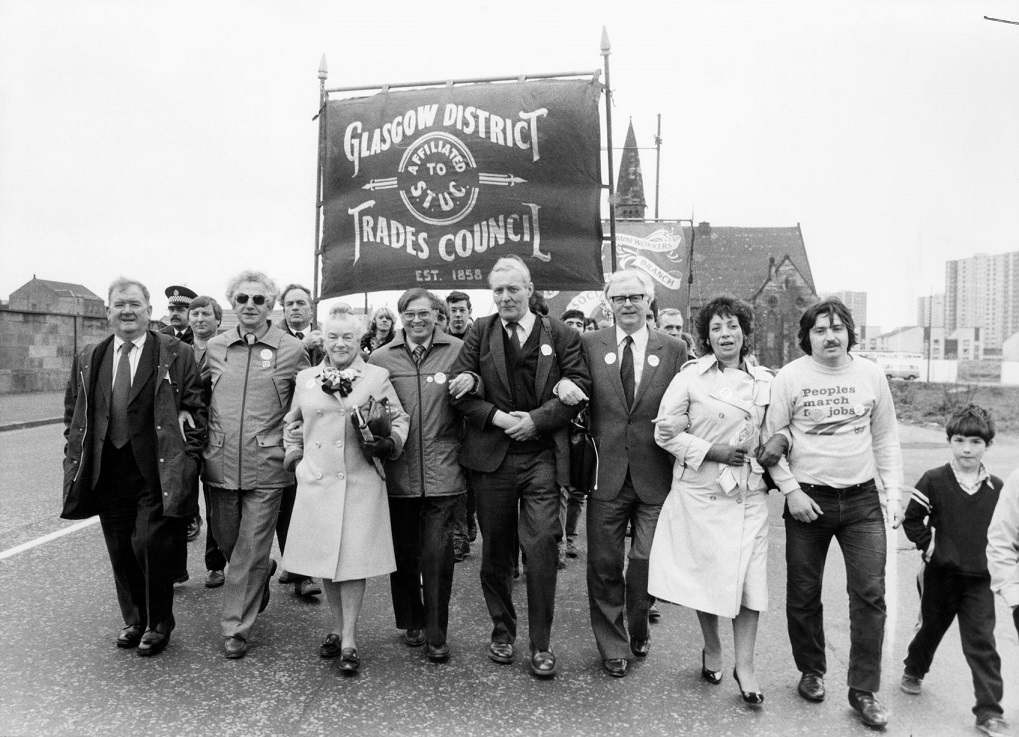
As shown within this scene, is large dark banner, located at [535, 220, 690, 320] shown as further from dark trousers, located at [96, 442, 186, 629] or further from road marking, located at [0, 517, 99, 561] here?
dark trousers, located at [96, 442, 186, 629]

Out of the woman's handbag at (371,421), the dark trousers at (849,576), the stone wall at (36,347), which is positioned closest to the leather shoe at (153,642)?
the woman's handbag at (371,421)

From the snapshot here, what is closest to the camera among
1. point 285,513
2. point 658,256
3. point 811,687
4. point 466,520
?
point 811,687

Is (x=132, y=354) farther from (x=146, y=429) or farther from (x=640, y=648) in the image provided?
(x=640, y=648)

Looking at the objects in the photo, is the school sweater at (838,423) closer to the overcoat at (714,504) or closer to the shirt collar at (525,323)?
the overcoat at (714,504)

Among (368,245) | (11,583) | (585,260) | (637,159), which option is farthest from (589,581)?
(637,159)

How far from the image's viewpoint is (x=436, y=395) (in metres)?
4.19

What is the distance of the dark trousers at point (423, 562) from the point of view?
4.05 meters

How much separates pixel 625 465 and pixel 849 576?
1164mm

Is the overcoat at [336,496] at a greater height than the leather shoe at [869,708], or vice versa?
the overcoat at [336,496]

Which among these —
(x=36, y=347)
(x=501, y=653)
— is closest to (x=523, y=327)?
(x=501, y=653)

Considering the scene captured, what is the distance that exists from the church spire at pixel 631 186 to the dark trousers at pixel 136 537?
55.4 metres

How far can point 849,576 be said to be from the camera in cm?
358

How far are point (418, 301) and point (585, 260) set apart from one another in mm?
2052

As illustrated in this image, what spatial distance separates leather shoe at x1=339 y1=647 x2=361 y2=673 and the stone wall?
19.9 metres
